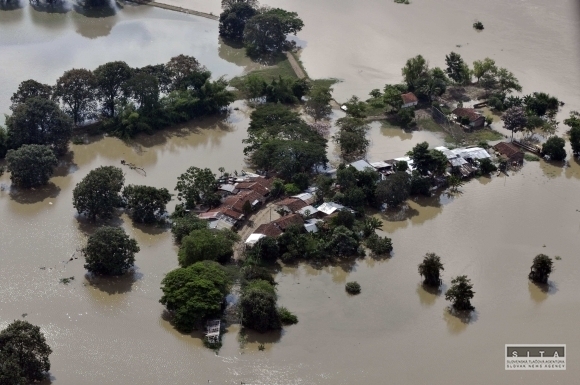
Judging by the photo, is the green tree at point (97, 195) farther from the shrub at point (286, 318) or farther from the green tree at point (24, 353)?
the shrub at point (286, 318)

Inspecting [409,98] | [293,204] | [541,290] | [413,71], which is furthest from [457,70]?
[541,290]

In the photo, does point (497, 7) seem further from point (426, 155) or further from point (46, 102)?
point (46, 102)

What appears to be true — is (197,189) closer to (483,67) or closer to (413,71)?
(413,71)

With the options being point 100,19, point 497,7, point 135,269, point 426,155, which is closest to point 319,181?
point 426,155

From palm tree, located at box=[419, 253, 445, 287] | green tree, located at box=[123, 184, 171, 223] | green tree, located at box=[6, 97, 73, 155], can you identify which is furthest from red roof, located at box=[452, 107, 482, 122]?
green tree, located at box=[6, 97, 73, 155]

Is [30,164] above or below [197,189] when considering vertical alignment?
above
